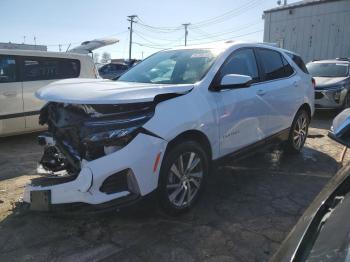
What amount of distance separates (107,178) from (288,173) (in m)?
2.97

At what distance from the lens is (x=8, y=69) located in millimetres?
6332

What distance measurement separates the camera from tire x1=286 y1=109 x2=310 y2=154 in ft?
18.7

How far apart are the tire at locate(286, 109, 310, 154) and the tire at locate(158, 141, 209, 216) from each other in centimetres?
241

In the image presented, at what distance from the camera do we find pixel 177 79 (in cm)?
403

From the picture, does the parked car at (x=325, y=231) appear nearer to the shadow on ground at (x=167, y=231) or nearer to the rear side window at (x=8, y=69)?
the shadow on ground at (x=167, y=231)

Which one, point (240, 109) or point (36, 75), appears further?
point (36, 75)

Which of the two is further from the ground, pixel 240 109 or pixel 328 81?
pixel 328 81

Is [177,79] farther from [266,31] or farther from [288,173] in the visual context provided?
[266,31]

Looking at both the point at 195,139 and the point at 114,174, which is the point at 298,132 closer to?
the point at 195,139

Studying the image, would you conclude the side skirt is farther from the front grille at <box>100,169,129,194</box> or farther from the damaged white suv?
the front grille at <box>100,169,129,194</box>

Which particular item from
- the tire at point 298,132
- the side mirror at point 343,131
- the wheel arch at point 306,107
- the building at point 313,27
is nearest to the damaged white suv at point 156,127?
the tire at point 298,132

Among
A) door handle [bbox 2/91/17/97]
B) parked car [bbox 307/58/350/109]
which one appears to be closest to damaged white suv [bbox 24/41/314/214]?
door handle [bbox 2/91/17/97]

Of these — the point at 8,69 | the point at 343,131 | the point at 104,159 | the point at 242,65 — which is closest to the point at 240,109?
the point at 242,65

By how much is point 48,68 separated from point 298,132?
4.57m
